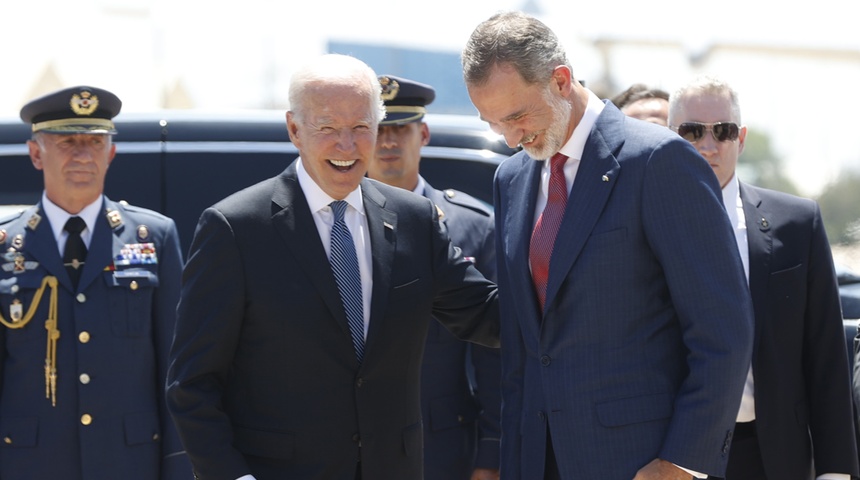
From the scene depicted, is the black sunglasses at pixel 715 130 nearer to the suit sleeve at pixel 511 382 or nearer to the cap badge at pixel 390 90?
the suit sleeve at pixel 511 382

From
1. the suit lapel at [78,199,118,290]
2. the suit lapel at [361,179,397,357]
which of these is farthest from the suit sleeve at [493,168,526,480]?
the suit lapel at [78,199,118,290]

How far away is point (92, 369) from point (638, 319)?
7.35 ft

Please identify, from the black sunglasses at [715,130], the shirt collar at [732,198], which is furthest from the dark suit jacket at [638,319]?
the black sunglasses at [715,130]

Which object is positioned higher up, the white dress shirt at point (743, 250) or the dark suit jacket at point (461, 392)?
the white dress shirt at point (743, 250)

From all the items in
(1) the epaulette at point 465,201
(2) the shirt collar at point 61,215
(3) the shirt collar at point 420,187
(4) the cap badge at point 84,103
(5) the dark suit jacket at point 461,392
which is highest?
(4) the cap badge at point 84,103

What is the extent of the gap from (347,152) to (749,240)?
1413mm

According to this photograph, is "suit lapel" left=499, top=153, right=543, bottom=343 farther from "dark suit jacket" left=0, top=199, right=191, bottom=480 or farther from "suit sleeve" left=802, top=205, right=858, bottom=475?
"dark suit jacket" left=0, top=199, right=191, bottom=480

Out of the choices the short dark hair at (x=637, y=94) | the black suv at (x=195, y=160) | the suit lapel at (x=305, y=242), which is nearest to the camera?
the suit lapel at (x=305, y=242)

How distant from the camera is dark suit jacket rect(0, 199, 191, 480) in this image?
13.7ft

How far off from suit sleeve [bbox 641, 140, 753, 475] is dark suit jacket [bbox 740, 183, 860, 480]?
2.82 feet

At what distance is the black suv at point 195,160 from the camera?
4.82 m

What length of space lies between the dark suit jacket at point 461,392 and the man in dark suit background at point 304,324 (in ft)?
2.88

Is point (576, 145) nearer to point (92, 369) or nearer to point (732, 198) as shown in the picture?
point (732, 198)

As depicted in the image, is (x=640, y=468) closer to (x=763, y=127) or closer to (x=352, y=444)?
(x=352, y=444)
